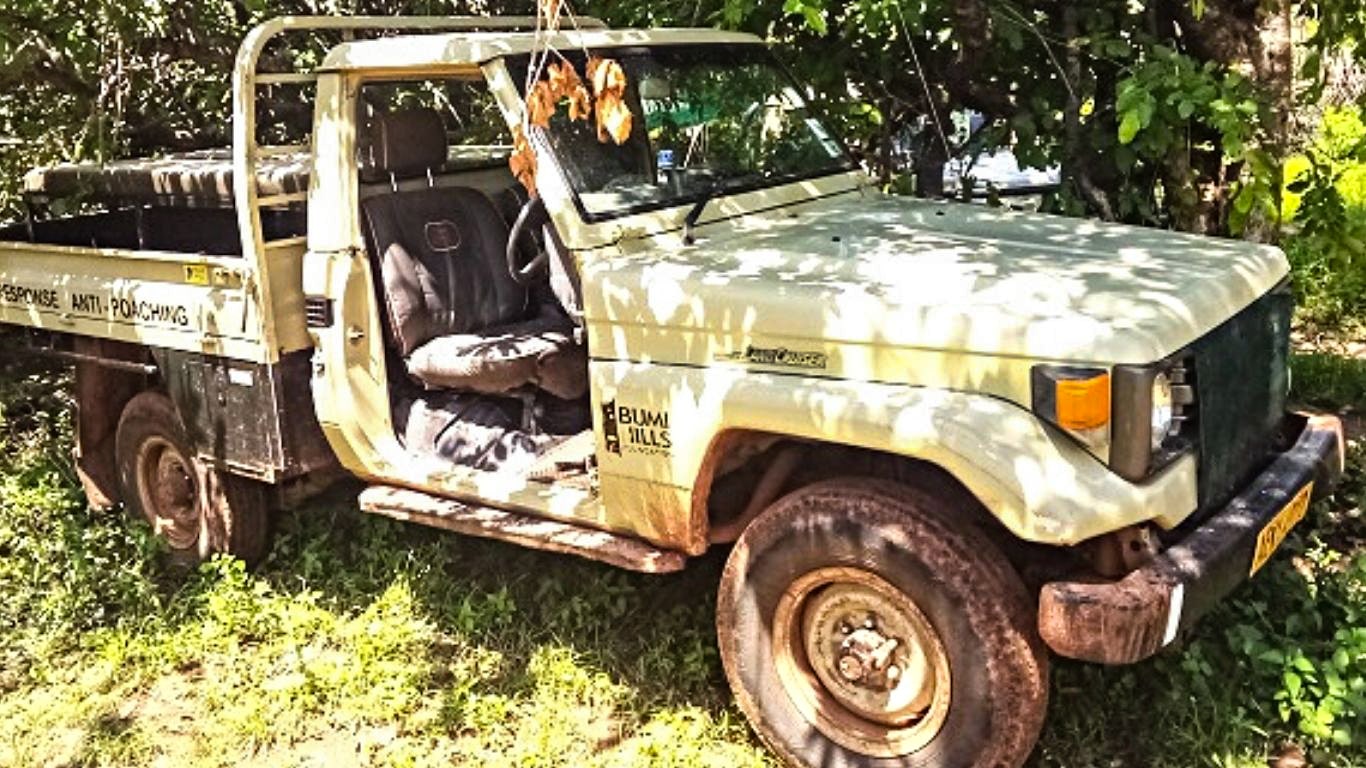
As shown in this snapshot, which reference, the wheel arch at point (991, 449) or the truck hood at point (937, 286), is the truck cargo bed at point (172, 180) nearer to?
the truck hood at point (937, 286)

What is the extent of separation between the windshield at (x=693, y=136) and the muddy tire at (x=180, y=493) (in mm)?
2111

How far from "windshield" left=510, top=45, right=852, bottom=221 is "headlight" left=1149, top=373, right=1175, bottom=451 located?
1643 mm

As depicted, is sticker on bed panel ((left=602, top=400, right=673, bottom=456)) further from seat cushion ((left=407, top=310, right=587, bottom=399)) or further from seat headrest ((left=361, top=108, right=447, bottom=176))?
seat headrest ((left=361, top=108, right=447, bottom=176))

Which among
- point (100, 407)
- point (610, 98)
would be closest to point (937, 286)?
point (610, 98)

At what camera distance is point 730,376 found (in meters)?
3.65

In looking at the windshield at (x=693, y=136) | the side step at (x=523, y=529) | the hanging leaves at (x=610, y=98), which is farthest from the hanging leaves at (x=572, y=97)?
the side step at (x=523, y=529)

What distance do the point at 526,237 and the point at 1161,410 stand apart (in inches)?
96.8

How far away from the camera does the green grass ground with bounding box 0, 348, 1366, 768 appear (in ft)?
12.5

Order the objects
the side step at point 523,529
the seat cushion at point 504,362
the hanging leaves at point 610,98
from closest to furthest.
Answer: the hanging leaves at point 610,98 → the side step at point 523,529 → the seat cushion at point 504,362

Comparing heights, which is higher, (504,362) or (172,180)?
(172,180)

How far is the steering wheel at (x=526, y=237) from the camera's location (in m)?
4.49

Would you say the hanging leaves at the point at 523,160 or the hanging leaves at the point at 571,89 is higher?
the hanging leaves at the point at 571,89

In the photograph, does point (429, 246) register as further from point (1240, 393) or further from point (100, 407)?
point (1240, 393)

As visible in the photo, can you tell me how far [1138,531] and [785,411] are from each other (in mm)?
924
